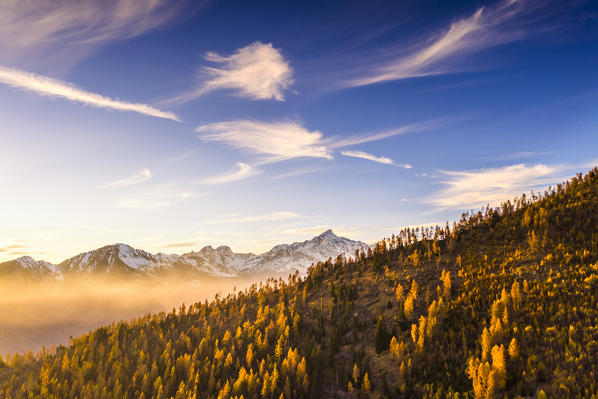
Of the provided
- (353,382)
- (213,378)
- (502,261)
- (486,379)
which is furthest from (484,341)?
(213,378)

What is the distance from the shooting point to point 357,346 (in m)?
172

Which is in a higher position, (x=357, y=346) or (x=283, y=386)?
(x=357, y=346)

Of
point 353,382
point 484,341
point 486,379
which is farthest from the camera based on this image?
point 353,382

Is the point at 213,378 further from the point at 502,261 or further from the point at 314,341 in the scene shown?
the point at 502,261

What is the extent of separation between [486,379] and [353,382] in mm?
56553

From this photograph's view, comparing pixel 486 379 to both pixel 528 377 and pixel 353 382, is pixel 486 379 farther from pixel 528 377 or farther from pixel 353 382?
pixel 353 382

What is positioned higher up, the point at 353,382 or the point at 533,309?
the point at 533,309

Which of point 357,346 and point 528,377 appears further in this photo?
point 357,346

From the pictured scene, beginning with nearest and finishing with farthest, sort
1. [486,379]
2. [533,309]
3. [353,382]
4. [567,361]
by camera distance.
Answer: [567,361], [486,379], [533,309], [353,382]

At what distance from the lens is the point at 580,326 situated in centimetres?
11581

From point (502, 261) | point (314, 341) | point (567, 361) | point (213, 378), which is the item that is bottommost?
point (213, 378)

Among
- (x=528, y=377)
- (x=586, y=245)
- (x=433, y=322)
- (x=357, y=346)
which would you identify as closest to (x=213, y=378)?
(x=357, y=346)

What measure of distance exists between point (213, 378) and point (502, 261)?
16457 centimetres

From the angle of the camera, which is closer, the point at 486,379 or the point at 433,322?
the point at 486,379
